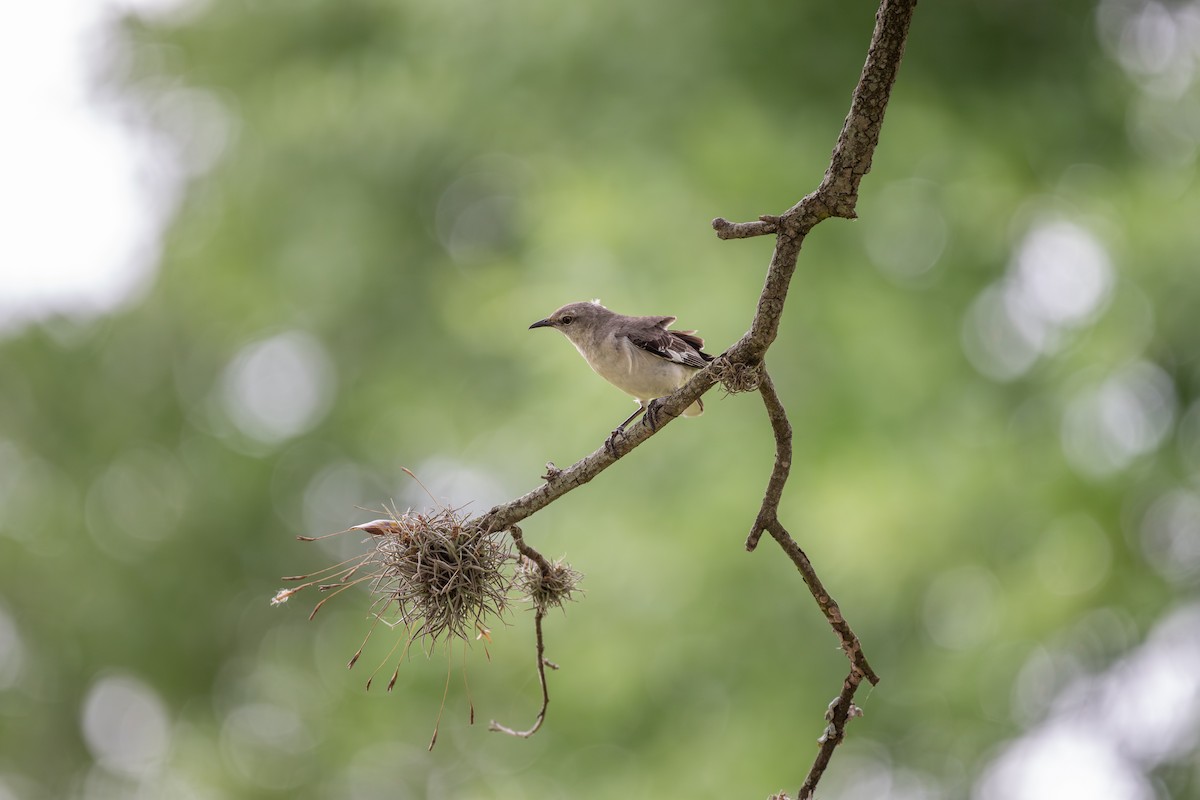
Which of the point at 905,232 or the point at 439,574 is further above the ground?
the point at 905,232

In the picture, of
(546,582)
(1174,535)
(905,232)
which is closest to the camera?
(546,582)

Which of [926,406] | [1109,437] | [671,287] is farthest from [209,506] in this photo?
[1109,437]

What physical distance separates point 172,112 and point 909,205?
8104 mm

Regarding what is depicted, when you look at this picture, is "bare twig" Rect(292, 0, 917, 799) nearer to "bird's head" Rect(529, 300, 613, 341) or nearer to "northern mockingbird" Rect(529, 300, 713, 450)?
"northern mockingbird" Rect(529, 300, 713, 450)

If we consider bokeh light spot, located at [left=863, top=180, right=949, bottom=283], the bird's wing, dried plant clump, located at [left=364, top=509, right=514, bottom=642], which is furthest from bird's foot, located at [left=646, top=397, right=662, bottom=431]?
bokeh light spot, located at [left=863, top=180, right=949, bottom=283]

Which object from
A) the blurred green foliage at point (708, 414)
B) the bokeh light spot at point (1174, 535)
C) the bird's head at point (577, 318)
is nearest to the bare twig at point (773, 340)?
the bird's head at point (577, 318)

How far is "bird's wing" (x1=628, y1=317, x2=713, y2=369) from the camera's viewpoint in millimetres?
4305

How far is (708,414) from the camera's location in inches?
318

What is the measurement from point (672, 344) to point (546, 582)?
4.86 ft

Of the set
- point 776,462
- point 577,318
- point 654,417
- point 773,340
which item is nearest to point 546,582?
point 654,417

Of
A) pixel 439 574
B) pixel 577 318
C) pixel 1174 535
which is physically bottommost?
pixel 439 574

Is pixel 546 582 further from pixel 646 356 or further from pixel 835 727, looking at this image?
pixel 646 356

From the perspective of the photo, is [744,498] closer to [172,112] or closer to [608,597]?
[608,597]

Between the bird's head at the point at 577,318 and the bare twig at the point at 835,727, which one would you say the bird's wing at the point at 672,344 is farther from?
the bare twig at the point at 835,727
